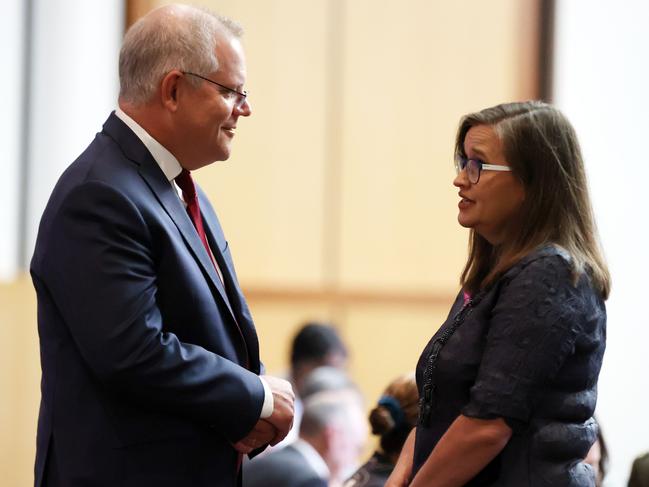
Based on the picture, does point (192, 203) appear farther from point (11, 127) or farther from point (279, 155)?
point (11, 127)

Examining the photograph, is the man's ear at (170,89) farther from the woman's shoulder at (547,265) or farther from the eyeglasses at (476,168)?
the woman's shoulder at (547,265)

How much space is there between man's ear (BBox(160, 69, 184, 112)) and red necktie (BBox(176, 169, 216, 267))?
0.49 feet

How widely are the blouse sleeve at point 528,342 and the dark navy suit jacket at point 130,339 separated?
0.46m

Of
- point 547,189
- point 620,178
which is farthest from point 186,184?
point 620,178

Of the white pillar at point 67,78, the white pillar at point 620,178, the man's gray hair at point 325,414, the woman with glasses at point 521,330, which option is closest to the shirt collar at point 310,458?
the man's gray hair at point 325,414

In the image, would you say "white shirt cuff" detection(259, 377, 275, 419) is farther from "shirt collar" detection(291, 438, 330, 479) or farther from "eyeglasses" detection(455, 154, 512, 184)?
"shirt collar" detection(291, 438, 330, 479)

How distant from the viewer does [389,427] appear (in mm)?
2670

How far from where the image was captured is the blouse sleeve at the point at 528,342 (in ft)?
6.19

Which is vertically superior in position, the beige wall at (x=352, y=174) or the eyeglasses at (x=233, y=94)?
the eyeglasses at (x=233, y=94)

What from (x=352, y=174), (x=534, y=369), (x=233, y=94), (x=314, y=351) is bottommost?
(x=314, y=351)

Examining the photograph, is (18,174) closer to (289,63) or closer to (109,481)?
(289,63)

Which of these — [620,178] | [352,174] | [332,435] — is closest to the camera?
[332,435]

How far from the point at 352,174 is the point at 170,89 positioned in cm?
369

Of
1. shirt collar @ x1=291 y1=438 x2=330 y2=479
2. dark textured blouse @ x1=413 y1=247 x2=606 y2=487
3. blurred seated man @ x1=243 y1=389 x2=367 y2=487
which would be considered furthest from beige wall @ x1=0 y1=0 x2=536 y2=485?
dark textured blouse @ x1=413 y1=247 x2=606 y2=487
